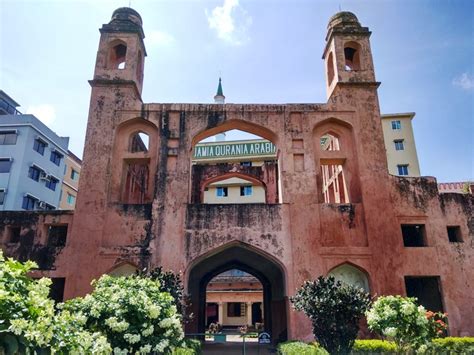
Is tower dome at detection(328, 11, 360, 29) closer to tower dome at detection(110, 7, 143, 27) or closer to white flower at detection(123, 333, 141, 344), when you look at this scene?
tower dome at detection(110, 7, 143, 27)

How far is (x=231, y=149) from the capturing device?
1297 inches

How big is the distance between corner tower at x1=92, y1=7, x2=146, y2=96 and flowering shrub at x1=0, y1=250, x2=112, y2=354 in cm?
1303

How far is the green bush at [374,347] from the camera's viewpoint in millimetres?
9195

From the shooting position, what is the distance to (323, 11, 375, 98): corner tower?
15.9 meters

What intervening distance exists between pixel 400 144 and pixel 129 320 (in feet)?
102

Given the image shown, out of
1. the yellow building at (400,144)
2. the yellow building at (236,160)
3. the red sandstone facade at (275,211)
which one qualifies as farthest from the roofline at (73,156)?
the yellow building at (400,144)

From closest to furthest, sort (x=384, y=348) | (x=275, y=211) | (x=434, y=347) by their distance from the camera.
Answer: (x=434, y=347), (x=384, y=348), (x=275, y=211)

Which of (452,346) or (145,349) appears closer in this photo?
(145,349)

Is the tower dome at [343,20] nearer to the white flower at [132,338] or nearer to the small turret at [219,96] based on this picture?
the white flower at [132,338]

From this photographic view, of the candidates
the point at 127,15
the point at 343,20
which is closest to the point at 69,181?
the point at 127,15

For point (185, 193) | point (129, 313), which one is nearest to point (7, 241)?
point (185, 193)

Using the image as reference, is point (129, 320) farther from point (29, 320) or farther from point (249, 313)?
point (249, 313)

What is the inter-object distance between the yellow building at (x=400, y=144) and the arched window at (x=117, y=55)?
74.1 feet

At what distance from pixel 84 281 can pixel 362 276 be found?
925 cm
